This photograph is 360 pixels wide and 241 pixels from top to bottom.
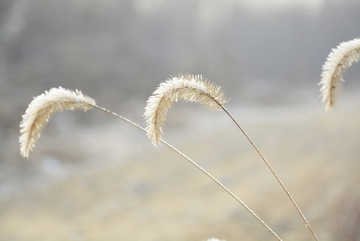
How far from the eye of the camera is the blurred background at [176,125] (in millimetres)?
2432

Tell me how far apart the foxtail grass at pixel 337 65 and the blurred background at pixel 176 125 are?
4.84 feet

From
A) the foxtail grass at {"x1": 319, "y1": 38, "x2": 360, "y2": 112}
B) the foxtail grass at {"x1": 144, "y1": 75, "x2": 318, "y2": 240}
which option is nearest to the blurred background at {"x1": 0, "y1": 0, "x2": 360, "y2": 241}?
the foxtail grass at {"x1": 319, "y1": 38, "x2": 360, "y2": 112}

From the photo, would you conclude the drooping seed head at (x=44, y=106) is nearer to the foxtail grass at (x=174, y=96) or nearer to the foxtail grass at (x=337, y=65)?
the foxtail grass at (x=174, y=96)

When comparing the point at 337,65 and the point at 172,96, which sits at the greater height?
the point at 337,65

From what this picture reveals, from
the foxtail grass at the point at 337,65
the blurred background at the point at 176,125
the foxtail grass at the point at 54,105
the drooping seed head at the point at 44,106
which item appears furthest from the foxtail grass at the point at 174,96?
the blurred background at the point at 176,125

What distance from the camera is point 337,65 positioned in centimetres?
63

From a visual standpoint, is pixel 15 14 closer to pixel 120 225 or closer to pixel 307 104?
pixel 120 225

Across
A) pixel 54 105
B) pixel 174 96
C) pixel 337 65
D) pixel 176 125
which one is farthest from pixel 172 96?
pixel 176 125

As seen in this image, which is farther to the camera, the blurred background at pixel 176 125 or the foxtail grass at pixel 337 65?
the blurred background at pixel 176 125

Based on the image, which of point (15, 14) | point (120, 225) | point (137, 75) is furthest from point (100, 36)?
point (120, 225)

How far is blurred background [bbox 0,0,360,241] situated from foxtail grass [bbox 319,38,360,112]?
4.84 feet

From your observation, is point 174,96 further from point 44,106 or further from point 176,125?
point 176,125

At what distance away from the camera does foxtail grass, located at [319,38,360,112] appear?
23.5 inches

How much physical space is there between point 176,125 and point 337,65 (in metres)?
3.15
